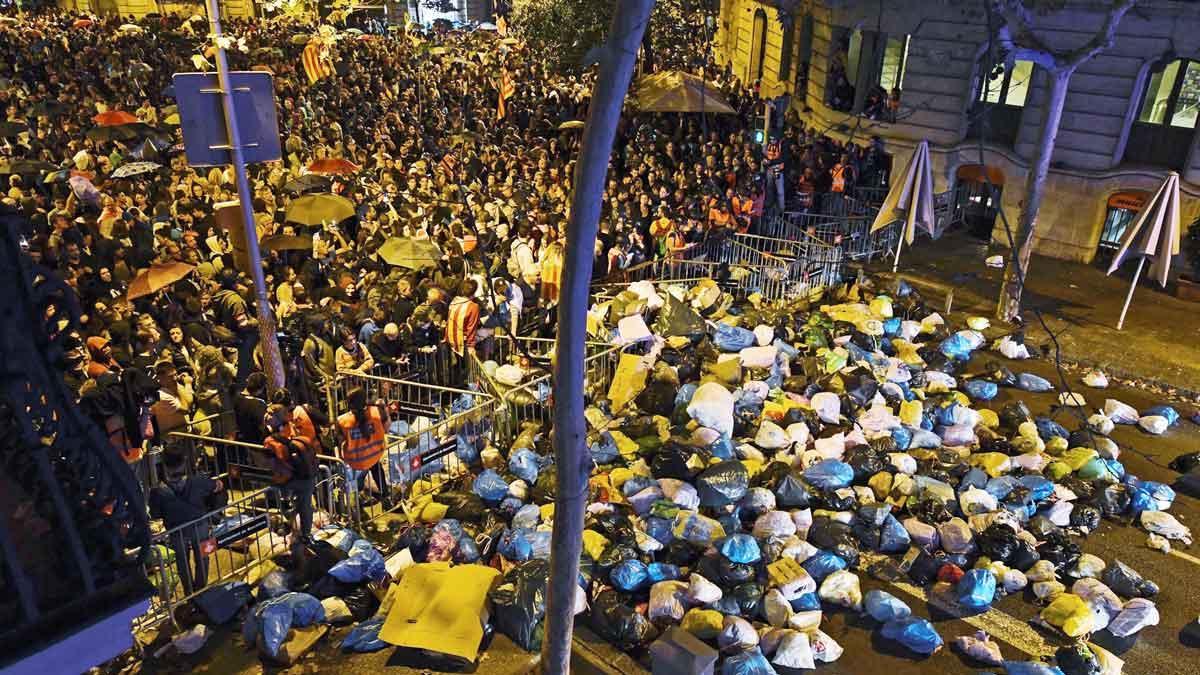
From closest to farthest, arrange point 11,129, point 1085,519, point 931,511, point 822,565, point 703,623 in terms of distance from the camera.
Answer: point 703,623 < point 822,565 < point 931,511 < point 1085,519 < point 11,129

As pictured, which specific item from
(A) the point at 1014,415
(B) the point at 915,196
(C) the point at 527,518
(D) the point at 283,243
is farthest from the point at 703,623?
(B) the point at 915,196

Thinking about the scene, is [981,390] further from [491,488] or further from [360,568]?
[360,568]

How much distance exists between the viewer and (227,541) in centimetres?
725

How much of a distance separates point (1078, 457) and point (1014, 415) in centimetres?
90

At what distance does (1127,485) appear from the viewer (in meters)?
8.47

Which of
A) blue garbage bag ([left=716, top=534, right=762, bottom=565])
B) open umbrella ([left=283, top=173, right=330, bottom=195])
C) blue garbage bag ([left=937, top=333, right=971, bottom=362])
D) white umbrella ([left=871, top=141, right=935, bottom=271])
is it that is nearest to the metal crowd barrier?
blue garbage bag ([left=716, top=534, right=762, bottom=565])

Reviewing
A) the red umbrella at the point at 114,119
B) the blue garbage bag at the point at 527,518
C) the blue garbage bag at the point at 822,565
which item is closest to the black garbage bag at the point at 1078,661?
the blue garbage bag at the point at 822,565

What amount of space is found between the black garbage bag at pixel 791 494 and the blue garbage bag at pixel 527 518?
2.33 m

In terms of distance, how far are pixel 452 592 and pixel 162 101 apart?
2088cm

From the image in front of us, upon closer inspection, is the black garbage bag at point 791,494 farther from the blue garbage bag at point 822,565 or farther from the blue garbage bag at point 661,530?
the blue garbage bag at point 661,530

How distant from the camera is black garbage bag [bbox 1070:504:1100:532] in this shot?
26.4 ft

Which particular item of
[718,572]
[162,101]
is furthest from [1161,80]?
[162,101]

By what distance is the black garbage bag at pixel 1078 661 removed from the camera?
20.4 ft

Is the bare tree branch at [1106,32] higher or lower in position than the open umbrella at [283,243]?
higher
